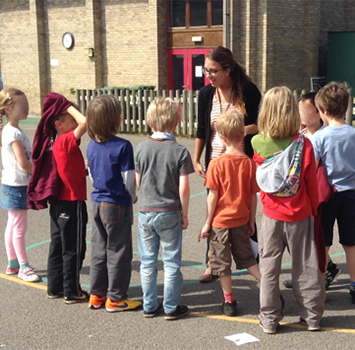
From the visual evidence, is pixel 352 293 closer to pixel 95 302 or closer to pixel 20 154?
pixel 95 302

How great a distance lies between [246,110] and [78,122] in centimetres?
148

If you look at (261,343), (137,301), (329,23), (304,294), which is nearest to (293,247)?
(304,294)

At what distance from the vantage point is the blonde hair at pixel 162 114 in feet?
13.5

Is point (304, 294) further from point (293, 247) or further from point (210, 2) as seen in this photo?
point (210, 2)

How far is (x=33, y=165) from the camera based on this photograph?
4680mm

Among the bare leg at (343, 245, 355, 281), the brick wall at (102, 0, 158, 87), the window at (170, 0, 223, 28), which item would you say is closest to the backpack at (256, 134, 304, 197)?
the bare leg at (343, 245, 355, 281)

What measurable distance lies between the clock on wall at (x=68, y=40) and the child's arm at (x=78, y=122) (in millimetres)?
19992

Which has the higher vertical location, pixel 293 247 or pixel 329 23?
pixel 329 23

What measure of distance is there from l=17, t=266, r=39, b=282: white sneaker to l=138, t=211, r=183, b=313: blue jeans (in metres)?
1.41

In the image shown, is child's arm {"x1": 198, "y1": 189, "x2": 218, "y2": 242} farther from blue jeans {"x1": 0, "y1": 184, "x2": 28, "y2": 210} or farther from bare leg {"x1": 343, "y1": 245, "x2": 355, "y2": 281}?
blue jeans {"x1": 0, "y1": 184, "x2": 28, "y2": 210}

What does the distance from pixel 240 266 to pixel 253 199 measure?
550 millimetres

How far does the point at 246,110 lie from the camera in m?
4.85

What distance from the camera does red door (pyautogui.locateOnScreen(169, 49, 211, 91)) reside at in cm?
2098

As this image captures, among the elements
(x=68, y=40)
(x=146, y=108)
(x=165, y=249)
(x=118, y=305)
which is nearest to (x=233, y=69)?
(x=165, y=249)
